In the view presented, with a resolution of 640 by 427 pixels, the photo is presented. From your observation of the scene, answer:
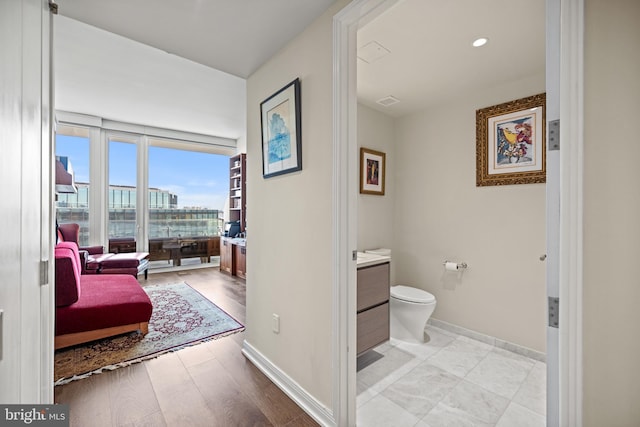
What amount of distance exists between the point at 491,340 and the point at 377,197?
1786mm

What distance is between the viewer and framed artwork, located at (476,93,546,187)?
2.30 metres

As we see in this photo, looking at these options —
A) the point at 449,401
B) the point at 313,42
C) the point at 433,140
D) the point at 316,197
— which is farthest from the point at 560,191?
the point at 433,140

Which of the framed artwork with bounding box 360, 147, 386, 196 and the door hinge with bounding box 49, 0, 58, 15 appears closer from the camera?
the door hinge with bounding box 49, 0, 58, 15

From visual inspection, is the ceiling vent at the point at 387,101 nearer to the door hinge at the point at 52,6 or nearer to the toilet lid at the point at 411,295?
the toilet lid at the point at 411,295

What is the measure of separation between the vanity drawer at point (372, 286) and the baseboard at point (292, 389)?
0.67m

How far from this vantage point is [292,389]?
1.76 metres

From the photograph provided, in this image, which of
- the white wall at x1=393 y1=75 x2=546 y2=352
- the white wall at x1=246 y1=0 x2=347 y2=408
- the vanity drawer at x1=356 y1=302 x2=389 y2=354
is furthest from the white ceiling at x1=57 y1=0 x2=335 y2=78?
the vanity drawer at x1=356 y1=302 x2=389 y2=354

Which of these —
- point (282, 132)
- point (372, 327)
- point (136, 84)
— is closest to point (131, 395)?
point (372, 327)

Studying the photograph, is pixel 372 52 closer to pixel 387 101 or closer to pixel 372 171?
pixel 387 101

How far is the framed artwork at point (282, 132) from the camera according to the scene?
175 centimetres

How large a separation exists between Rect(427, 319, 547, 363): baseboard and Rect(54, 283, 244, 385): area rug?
2.13 m

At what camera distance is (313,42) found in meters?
1.64

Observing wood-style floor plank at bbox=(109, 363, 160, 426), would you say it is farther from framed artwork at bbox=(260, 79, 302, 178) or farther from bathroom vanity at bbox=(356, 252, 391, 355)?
framed artwork at bbox=(260, 79, 302, 178)

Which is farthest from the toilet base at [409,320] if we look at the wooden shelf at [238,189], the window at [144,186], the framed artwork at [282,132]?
the window at [144,186]
